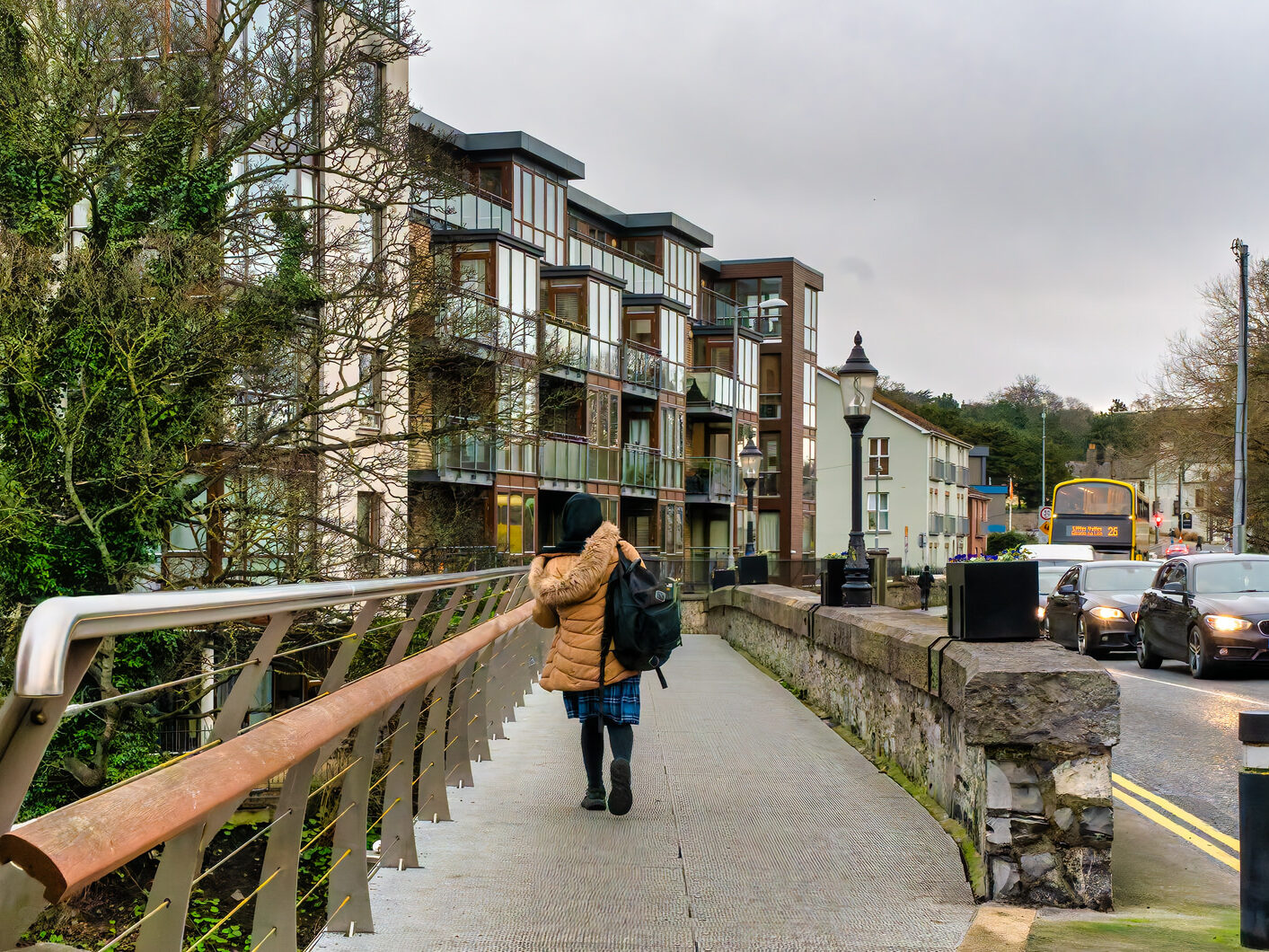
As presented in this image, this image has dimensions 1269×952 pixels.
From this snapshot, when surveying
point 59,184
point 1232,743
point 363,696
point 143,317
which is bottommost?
point 1232,743

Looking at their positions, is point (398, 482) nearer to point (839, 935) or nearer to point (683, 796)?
point (683, 796)

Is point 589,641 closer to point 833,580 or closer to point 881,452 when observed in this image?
point 833,580

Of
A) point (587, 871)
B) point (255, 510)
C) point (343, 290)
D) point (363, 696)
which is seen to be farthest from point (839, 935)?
point (343, 290)

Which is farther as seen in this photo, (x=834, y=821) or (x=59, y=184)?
(x=59, y=184)

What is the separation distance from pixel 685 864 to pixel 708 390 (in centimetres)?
5302

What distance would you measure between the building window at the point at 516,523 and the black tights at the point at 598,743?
31099 millimetres

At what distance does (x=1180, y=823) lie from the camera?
7875 millimetres

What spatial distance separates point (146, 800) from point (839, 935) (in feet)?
11.2

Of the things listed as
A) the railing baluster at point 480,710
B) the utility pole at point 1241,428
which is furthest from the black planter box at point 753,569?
the utility pole at point 1241,428

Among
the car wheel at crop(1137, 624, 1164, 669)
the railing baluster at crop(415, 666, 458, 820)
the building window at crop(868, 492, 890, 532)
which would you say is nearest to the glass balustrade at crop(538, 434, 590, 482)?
the car wheel at crop(1137, 624, 1164, 669)

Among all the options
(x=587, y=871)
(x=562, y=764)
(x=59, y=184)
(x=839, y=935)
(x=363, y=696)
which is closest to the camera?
Answer: (x=363, y=696)

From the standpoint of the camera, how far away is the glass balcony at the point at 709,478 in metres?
57.8

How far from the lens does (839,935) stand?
5121 mm

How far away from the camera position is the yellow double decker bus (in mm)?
Result: 47656
